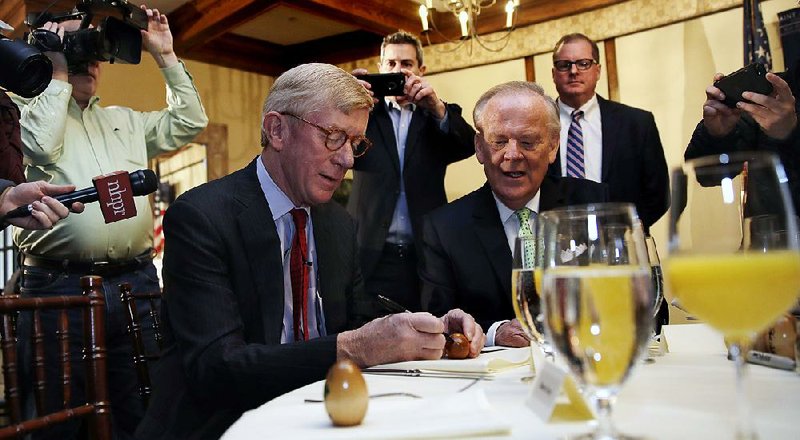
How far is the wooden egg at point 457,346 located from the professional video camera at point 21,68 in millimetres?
1300

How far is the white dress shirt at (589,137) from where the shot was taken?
2.84 m

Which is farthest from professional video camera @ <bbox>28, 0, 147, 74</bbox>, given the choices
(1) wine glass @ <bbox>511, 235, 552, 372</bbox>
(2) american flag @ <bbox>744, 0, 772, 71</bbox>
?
(2) american flag @ <bbox>744, 0, 772, 71</bbox>

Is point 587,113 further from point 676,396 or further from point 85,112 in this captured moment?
point 676,396

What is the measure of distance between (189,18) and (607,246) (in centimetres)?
539

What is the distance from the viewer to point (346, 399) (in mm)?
651

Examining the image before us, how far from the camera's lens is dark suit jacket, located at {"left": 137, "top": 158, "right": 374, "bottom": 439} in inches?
46.3

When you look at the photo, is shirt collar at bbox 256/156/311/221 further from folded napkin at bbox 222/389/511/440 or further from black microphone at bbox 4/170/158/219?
folded napkin at bbox 222/389/511/440

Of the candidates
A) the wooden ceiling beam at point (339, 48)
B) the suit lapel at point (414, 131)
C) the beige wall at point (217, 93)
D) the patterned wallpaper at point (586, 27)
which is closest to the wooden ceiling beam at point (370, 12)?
the patterned wallpaper at point (586, 27)

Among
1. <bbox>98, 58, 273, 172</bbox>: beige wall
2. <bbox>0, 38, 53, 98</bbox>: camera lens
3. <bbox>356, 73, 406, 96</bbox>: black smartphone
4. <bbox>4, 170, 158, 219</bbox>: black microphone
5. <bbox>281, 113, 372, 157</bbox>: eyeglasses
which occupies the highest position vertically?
<bbox>98, 58, 273, 172</bbox>: beige wall

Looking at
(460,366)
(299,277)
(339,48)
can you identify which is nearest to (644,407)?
(460,366)

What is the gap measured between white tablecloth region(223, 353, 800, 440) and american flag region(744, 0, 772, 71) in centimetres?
388

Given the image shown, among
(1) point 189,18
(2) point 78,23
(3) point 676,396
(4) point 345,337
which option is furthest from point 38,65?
(1) point 189,18

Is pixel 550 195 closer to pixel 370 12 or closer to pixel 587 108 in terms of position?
pixel 587 108

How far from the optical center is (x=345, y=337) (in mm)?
1173
